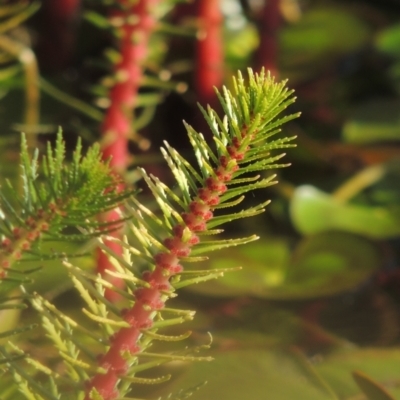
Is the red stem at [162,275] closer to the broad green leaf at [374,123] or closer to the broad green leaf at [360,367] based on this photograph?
the broad green leaf at [360,367]

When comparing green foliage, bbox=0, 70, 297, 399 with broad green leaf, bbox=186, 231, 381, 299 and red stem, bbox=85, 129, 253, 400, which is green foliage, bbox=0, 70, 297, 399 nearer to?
red stem, bbox=85, 129, 253, 400

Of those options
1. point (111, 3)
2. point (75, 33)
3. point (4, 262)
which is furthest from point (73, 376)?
point (75, 33)

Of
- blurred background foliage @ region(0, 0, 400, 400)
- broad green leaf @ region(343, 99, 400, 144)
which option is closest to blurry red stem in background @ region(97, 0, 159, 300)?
blurred background foliage @ region(0, 0, 400, 400)

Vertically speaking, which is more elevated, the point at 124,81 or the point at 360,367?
the point at 124,81

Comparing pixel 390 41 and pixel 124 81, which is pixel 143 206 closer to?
pixel 124 81

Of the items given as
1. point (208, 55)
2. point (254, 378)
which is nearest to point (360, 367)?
point (254, 378)

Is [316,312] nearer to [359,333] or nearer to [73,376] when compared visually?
[359,333]
